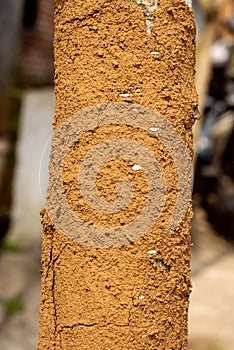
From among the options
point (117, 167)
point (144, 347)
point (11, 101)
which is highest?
point (117, 167)

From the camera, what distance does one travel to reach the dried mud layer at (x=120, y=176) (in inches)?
66.1

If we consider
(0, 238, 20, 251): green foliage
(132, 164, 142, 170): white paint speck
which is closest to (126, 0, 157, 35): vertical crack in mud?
(132, 164, 142, 170): white paint speck

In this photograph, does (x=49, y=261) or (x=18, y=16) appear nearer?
(x=49, y=261)

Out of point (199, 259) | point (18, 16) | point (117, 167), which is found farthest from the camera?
point (199, 259)

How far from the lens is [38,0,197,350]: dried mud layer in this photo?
1678mm

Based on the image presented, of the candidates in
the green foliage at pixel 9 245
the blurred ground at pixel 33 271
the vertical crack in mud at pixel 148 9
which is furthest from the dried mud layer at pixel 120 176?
the green foliage at pixel 9 245

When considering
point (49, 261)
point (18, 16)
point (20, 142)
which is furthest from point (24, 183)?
point (49, 261)

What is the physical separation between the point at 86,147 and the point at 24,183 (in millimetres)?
5860

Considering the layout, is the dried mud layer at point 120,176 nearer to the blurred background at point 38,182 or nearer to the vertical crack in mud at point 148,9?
the vertical crack in mud at point 148,9

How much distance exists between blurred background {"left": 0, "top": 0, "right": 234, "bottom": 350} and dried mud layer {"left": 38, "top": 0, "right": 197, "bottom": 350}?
3327 mm

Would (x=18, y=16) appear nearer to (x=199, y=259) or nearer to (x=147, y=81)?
(x=199, y=259)

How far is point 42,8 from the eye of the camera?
7660 millimetres

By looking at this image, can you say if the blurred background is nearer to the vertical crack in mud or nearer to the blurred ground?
the blurred ground

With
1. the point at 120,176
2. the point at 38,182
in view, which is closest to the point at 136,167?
the point at 120,176
